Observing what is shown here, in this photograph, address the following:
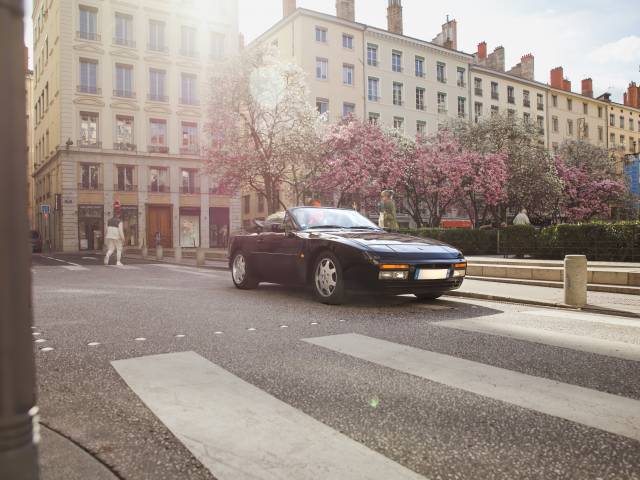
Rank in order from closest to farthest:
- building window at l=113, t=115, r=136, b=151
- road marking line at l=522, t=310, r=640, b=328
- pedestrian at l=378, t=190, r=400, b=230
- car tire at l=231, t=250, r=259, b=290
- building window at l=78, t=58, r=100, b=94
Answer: road marking line at l=522, t=310, r=640, b=328 → car tire at l=231, t=250, r=259, b=290 → pedestrian at l=378, t=190, r=400, b=230 → building window at l=78, t=58, r=100, b=94 → building window at l=113, t=115, r=136, b=151

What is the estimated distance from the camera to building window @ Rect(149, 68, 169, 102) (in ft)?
129

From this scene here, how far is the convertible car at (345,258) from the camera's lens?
631 centimetres

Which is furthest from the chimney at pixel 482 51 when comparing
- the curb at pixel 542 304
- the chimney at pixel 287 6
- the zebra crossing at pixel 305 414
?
the zebra crossing at pixel 305 414

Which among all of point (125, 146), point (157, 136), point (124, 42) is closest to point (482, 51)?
point (157, 136)

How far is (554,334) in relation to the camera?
484cm

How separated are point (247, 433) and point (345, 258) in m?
4.18

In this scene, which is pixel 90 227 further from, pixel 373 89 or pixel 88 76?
pixel 373 89

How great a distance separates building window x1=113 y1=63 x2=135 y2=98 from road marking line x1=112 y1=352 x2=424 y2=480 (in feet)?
128

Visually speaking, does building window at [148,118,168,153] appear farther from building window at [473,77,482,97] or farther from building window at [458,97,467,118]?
building window at [473,77,482,97]

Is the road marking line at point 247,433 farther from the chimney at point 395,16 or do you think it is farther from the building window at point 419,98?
the chimney at point 395,16

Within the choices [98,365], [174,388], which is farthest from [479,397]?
[98,365]

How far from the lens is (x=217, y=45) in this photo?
42.7 metres

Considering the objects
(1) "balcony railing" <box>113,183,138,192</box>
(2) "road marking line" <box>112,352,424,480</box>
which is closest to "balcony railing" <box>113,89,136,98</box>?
(1) "balcony railing" <box>113,183,138,192</box>

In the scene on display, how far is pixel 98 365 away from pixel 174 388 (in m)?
0.95
